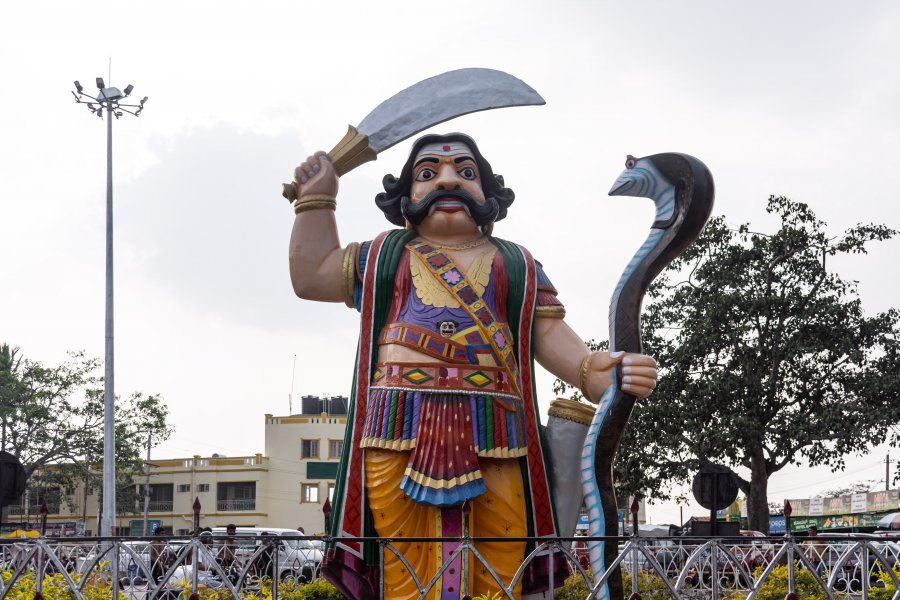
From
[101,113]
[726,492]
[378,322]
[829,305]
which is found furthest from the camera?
[101,113]

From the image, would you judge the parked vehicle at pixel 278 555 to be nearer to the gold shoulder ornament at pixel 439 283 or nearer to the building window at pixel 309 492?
the gold shoulder ornament at pixel 439 283

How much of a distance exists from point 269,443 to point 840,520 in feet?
60.0

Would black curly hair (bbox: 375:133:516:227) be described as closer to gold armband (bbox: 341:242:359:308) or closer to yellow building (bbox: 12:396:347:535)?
gold armband (bbox: 341:242:359:308)

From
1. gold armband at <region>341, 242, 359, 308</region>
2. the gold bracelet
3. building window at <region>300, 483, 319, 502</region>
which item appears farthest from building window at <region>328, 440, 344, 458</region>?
the gold bracelet

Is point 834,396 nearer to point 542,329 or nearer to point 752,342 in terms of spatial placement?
point 752,342

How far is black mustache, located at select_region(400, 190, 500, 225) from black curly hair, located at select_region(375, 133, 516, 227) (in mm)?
70

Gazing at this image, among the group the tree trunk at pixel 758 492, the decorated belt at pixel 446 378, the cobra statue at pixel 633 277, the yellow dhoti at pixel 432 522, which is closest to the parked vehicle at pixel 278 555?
the yellow dhoti at pixel 432 522

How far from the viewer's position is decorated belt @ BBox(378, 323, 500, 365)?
20.4ft

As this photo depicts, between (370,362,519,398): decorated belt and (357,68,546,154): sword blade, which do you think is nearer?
(370,362,519,398): decorated belt

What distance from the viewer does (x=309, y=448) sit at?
3309 centimetres

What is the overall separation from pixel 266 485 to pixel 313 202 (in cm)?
2797

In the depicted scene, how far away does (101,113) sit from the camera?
1895 centimetres

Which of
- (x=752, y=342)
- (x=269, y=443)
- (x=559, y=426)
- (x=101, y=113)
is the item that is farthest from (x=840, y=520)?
(x=559, y=426)

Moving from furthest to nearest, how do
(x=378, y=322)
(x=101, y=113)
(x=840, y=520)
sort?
(x=840, y=520) → (x=101, y=113) → (x=378, y=322)
